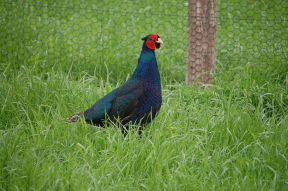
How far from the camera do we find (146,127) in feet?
9.50

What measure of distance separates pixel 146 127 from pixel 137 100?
320 mm

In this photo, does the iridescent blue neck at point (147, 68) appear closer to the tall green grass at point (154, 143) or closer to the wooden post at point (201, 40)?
the tall green grass at point (154, 143)

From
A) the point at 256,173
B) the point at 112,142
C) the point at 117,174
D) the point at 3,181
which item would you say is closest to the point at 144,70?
the point at 112,142

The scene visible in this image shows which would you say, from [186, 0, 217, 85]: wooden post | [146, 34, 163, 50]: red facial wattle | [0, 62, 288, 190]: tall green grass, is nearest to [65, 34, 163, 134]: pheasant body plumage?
[146, 34, 163, 50]: red facial wattle

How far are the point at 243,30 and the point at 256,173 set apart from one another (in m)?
3.08

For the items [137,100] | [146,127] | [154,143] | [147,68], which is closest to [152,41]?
[147,68]

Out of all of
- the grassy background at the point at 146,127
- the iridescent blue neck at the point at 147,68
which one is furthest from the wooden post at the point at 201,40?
the iridescent blue neck at the point at 147,68

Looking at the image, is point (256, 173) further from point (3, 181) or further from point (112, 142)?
point (3, 181)

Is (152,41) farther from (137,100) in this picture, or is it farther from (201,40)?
(201,40)

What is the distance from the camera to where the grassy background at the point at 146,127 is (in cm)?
212

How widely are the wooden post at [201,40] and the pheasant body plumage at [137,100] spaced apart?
0.86 meters

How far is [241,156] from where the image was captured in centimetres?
236

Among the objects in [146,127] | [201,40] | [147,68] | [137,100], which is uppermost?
[201,40]

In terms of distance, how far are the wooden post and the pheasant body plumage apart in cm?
86
